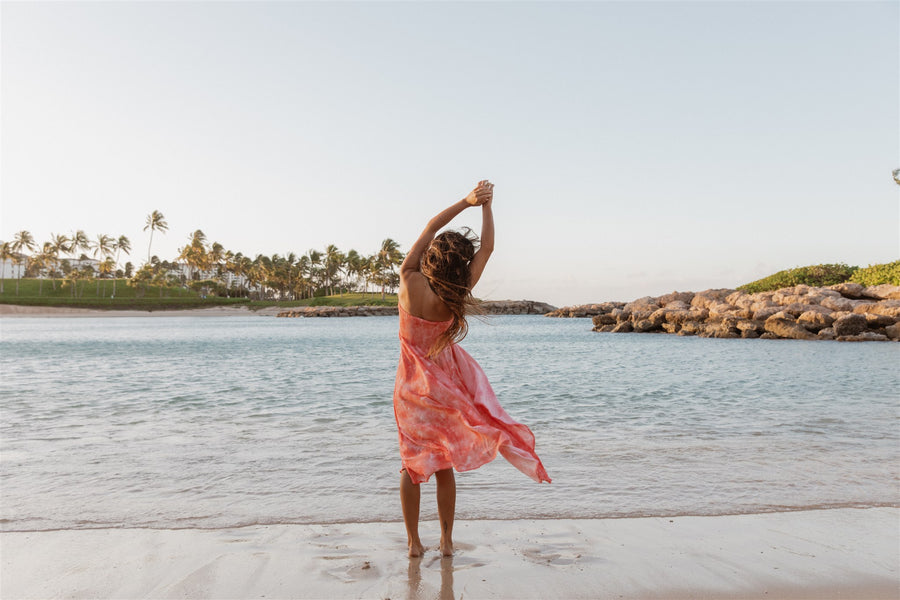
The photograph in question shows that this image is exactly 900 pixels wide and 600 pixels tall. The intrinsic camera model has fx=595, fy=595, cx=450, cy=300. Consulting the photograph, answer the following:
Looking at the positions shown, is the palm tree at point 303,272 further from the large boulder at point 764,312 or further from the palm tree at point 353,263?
the large boulder at point 764,312

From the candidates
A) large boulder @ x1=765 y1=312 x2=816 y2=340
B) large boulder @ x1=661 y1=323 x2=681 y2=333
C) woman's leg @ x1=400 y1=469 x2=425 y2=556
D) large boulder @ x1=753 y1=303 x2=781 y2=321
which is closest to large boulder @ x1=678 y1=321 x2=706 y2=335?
large boulder @ x1=661 y1=323 x2=681 y2=333

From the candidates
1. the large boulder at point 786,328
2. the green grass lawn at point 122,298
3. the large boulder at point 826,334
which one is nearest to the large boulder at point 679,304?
the large boulder at point 786,328

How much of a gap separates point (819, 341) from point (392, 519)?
32938mm

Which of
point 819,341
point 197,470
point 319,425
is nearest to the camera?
point 197,470

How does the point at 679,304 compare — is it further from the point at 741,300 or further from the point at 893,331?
the point at 893,331

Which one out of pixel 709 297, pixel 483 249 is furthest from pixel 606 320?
pixel 483 249

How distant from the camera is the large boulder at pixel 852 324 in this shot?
31562 millimetres

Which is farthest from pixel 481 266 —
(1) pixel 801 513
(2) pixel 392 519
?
(1) pixel 801 513

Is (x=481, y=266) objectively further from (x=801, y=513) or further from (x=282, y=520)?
(x=801, y=513)

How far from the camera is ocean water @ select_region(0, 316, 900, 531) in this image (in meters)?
4.84

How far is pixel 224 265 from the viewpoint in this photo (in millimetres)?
118812

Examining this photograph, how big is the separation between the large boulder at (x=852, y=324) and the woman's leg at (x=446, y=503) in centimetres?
3473

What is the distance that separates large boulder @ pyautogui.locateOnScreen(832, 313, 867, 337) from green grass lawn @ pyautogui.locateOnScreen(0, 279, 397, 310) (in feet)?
269

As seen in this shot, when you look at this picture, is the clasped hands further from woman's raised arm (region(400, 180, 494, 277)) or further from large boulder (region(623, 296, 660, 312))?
large boulder (region(623, 296, 660, 312))
